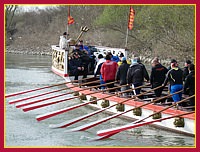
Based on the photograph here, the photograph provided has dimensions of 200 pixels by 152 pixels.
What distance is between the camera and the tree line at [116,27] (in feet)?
92.4

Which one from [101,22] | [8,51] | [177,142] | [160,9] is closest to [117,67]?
[177,142]

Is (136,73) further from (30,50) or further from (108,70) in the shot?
(30,50)

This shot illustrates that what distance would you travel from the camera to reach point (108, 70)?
15.1 metres

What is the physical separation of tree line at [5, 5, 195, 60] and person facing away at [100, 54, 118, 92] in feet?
40.1

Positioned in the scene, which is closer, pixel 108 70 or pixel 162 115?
pixel 162 115

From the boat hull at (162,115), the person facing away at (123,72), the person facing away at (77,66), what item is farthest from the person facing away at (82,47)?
the person facing away at (123,72)

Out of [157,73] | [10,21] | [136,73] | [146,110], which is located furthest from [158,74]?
[10,21]

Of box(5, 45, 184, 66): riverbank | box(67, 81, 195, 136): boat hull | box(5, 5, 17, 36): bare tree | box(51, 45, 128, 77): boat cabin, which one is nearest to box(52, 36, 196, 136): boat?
box(67, 81, 195, 136): boat hull

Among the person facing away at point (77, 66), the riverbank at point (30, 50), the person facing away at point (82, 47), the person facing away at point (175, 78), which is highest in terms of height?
the riverbank at point (30, 50)

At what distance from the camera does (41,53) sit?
150 ft

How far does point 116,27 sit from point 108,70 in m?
25.1

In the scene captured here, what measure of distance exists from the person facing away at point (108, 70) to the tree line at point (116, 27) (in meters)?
12.2

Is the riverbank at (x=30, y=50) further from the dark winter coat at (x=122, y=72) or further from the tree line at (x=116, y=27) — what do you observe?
the dark winter coat at (x=122, y=72)

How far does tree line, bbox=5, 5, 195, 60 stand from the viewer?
28.2m
